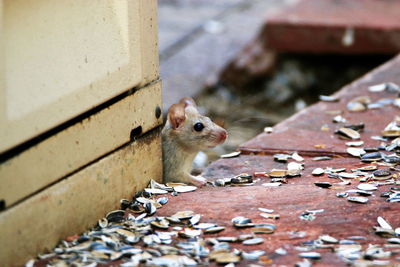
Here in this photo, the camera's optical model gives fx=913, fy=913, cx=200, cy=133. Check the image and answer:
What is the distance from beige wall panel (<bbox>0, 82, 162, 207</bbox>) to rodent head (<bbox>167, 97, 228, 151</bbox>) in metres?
0.37

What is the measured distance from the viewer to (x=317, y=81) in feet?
24.1

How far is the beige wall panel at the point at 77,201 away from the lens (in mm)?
2834

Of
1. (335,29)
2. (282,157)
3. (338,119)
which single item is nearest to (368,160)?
(282,157)

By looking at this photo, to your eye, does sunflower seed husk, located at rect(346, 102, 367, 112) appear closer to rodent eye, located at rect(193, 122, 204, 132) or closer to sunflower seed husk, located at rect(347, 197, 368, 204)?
rodent eye, located at rect(193, 122, 204, 132)

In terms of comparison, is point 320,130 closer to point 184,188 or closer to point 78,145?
point 184,188

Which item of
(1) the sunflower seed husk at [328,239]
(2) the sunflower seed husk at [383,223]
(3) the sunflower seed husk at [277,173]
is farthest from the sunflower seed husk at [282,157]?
(1) the sunflower seed husk at [328,239]

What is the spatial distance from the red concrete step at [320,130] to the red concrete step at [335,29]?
1.82 m

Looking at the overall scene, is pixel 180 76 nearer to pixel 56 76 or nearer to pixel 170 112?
pixel 170 112

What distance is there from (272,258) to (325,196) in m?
0.62

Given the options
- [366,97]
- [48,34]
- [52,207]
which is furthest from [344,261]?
[366,97]

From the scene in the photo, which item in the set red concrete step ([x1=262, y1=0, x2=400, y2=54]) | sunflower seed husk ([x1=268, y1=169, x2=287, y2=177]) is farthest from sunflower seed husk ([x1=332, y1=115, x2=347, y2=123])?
red concrete step ([x1=262, y1=0, x2=400, y2=54])

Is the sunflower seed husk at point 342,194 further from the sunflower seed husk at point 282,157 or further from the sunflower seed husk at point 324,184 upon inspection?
the sunflower seed husk at point 282,157

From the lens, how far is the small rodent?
3.96 m

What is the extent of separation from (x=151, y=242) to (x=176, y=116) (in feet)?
3.57
